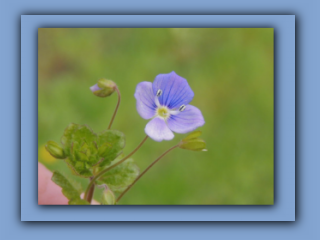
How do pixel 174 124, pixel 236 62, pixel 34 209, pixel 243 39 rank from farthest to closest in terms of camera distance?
pixel 236 62 → pixel 243 39 → pixel 34 209 → pixel 174 124

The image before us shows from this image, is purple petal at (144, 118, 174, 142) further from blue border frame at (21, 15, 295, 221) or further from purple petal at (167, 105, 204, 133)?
blue border frame at (21, 15, 295, 221)

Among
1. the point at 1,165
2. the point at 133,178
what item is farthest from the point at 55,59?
the point at 133,178

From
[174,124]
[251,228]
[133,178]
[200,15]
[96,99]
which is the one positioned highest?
[200,15]

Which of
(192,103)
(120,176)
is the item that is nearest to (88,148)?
(120,176)

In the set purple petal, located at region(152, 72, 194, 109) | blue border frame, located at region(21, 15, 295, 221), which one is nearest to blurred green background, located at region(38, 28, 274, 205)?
blue border frame, located at region(21, 15, 295, 221)

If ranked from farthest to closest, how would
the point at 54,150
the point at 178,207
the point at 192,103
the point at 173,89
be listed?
the point at 192,103, the point at 178,207, the point at 173,89, the point at 54,150

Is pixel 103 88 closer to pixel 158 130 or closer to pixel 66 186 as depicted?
pixel 158 130

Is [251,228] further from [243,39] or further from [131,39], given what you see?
[131,39]

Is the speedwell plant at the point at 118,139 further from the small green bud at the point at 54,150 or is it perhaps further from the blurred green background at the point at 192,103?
the blurred green background at the point at 192,103
